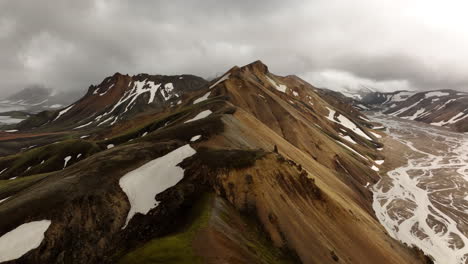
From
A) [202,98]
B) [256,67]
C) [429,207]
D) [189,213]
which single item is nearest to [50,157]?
[202,98]

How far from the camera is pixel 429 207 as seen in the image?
80562mm

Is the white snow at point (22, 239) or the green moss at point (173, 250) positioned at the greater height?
the white snow at point (22, 239)

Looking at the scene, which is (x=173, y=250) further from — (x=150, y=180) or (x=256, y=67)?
(x=256, y=67)

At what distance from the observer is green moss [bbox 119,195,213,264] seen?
77.5 ft

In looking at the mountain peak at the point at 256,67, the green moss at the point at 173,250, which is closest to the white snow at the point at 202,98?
the mountain peak at the point at 256,67

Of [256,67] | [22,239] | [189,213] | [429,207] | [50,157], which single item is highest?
[256,67]

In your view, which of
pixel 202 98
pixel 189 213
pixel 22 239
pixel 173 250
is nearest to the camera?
pixel 173 250

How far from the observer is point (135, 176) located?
40844mm

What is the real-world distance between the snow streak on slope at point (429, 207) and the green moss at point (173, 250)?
5155 cm

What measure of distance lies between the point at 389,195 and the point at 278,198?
6620 centimetres

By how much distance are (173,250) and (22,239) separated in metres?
16.0

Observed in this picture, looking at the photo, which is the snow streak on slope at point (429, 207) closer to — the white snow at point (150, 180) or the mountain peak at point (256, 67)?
the white snow at point (150, 180)

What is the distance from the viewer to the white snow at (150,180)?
36.0m

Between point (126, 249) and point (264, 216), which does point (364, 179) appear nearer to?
point (264, 216)
